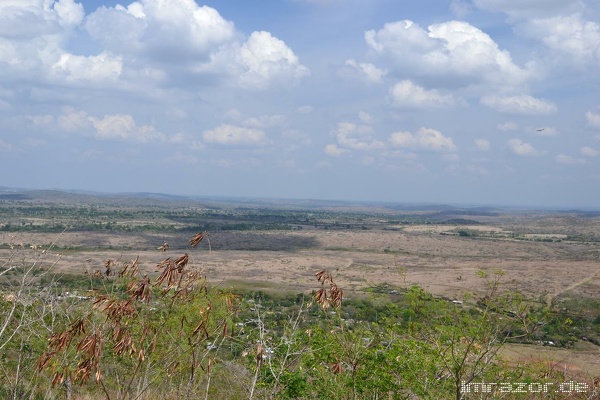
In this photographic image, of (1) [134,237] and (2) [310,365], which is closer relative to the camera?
(2) [310,365]

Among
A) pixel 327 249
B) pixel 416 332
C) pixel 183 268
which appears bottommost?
pixel 327 249

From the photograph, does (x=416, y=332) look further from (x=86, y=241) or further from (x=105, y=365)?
(x=86, y=241)

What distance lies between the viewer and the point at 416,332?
7559 mm

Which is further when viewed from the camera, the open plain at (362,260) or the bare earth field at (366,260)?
the bare earth field at (366,260)

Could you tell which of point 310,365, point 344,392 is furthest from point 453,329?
point 310,365

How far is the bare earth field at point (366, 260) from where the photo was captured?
114ft

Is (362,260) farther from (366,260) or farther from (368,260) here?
(368,260)

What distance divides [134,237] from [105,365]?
5596 cm

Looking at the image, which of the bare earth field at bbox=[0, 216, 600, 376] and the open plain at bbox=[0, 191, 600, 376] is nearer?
the open plain at bbox=[0, 191, 600, 376]

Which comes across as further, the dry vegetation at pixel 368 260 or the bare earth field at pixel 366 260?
the bare earth field at pixel 366 260

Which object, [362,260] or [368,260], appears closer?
[362,260]

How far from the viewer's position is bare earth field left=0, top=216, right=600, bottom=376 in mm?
34750

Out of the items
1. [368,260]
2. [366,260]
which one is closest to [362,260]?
[366,260]

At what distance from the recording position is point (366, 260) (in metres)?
51.4
